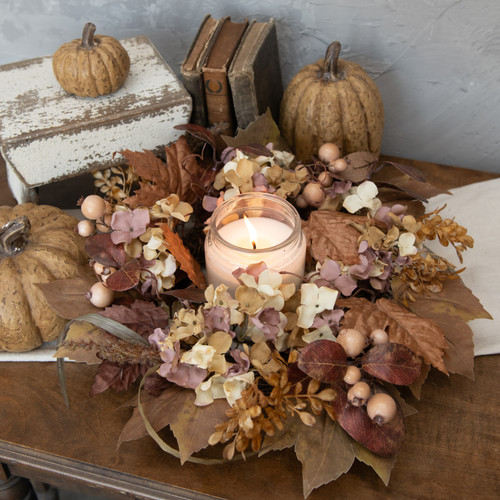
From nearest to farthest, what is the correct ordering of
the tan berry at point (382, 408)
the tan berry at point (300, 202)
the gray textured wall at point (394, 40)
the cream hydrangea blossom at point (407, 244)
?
the tan berry at point (382, 408), the cream hydrangea blossom at point (407, 244), the tan berry at point (300, 202), the gray textured wall at point (394, 40)

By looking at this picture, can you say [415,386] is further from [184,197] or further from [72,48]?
[72,48]

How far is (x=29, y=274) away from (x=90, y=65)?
298mm

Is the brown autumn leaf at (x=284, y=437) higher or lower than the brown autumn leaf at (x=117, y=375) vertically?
lower

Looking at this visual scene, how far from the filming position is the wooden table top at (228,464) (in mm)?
550

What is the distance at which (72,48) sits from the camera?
78cm

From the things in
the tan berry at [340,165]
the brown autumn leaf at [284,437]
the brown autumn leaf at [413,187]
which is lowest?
the brown autumn leaf at [284,437]

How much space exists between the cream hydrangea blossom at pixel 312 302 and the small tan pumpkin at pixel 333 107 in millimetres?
323

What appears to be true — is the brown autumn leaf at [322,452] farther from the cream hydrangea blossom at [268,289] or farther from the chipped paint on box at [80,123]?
the chipped paint on box at [80,123]

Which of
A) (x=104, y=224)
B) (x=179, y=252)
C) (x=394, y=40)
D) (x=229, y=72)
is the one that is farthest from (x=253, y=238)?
(x=394, y=40)

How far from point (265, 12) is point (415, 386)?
2.09 feet

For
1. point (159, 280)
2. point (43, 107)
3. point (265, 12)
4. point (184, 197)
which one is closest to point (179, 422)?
point (159, 280)

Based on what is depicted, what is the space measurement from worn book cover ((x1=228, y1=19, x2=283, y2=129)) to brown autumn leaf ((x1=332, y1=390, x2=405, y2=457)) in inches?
17.8

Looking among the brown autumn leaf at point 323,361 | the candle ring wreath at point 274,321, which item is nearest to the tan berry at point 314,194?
the candle ring wreath at point 274,321

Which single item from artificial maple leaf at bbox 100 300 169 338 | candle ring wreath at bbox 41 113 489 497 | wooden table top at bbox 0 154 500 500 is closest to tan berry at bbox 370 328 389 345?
candle ring wreath at bbox 41 113 489 497
